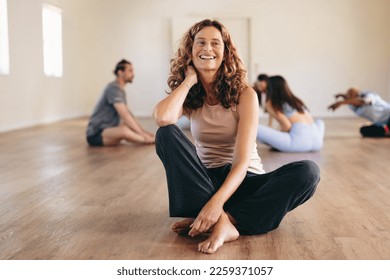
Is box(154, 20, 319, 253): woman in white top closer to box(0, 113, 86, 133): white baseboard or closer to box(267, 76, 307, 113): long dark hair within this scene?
box(267, 76, 307, 113): long dark hair

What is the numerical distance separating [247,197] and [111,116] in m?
3.93

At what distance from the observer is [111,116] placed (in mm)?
6043

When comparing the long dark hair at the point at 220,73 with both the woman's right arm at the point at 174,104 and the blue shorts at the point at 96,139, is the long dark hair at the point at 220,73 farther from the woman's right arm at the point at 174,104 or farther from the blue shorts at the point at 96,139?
the blue shorts at the point at 96,139

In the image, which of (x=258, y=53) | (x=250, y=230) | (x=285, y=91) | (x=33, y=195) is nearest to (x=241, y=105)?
(x=250, y=230)

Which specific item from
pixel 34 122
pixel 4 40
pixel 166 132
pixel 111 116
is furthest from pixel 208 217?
pixel 34 122

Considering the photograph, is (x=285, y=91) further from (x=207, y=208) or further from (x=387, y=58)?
(x=387, y=58)

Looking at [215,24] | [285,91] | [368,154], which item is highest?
[215,24]

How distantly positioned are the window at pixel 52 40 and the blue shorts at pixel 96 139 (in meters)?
4.06

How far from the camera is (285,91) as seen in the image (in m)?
5.36

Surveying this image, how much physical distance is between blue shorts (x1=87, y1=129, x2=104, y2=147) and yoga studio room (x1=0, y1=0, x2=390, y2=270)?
1 centimetres

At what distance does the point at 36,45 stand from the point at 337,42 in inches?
236

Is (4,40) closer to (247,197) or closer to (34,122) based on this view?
(34,122)

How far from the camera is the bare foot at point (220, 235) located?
205 cm

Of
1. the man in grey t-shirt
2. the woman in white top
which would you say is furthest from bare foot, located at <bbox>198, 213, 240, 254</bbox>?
the man in grey t-shirt
